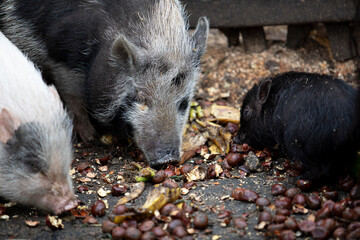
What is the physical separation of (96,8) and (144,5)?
0.47 metres

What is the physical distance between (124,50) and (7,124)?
1227 mm

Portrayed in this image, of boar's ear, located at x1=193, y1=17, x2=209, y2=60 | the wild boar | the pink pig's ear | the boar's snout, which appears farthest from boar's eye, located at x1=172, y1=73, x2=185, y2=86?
the pink pig's ear

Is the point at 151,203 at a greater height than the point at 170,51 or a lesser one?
lesser

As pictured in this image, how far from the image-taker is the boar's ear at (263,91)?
472 centimetres

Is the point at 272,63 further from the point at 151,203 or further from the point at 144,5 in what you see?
the point at 151,203

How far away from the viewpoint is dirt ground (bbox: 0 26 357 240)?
3672 mm

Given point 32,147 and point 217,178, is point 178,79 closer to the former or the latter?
point 217,178

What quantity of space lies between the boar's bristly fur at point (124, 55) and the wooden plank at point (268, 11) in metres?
1.06

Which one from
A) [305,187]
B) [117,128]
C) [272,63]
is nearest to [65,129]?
[117,128]

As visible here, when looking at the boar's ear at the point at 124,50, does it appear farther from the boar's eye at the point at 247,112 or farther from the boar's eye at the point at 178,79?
the boar's eye at the point at 247,112

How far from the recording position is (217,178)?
447 cm

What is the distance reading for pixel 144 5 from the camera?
4684 millimetres

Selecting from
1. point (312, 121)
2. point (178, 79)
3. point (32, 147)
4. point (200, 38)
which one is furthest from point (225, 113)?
point (32, 147)

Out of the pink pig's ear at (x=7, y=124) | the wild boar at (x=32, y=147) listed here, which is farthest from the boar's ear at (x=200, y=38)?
the pink pig's ear at (x=7, y=124)
